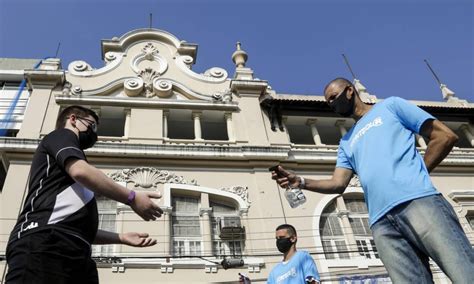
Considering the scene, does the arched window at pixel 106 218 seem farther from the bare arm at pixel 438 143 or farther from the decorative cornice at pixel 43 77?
the bare arm at pixel 438 143

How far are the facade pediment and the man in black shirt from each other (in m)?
11.2

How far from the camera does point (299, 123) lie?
14.5 metres

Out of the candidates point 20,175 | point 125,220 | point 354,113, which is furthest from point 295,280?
point 20,175

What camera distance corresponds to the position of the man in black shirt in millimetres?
2188

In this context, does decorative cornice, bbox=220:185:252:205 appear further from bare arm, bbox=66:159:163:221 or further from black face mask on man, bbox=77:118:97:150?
bare arm, bbox=66:159:163:221

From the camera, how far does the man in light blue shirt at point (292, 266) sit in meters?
4.83

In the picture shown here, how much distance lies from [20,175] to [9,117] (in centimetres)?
347

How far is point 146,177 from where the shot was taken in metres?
11.2

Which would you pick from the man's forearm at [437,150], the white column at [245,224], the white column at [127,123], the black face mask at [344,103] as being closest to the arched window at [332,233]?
the white column at [245,224]

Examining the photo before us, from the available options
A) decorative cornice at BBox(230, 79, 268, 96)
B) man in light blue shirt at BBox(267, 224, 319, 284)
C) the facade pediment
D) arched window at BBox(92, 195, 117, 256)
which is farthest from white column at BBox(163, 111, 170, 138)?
man in light blue shirt at BBox(267, 224, 319, 284)

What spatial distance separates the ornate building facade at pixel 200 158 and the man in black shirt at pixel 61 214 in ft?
24.2

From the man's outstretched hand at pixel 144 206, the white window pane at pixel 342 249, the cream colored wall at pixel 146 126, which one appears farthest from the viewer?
the cream colored wall at pixel 146 126

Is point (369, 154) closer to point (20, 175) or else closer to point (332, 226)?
point (332, 226)

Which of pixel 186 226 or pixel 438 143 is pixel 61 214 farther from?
pixel 186 226
